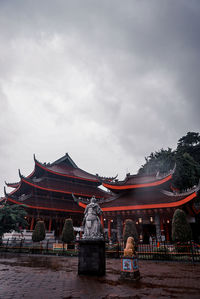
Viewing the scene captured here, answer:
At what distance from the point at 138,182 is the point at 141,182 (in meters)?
0.66

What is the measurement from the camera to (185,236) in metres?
14.5

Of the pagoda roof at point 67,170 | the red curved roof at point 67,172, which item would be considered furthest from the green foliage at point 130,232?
the pagoda roof at point 67,170

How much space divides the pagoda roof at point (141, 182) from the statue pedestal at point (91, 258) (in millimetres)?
14947

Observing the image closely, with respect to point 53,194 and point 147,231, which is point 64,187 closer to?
point 53,194

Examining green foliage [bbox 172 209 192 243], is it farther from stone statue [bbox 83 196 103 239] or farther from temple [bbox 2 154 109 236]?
temple [bbox 2 154 109 236]

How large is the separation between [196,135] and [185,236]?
30.5m

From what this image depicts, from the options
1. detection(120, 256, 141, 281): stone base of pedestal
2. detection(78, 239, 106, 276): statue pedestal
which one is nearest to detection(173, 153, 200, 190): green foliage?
detection(78, 239, 106, 276): statue pedestal

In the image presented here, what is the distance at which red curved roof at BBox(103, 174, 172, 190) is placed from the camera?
21.4 metres

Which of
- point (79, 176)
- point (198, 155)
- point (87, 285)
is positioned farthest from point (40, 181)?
point (198, 155)

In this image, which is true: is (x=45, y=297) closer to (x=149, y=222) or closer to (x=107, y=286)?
(x=107, y=286)

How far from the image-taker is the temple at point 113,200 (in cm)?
2019

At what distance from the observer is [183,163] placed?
3077 cm

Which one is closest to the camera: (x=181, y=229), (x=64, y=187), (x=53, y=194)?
(x=181, y=229)

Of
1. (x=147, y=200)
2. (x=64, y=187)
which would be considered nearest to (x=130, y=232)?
(x=147, y=200)
